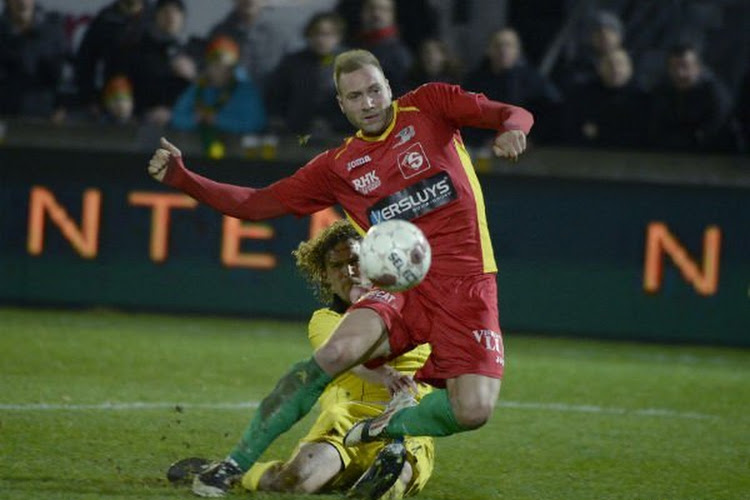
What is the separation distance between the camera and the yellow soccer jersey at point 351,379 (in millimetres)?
6551

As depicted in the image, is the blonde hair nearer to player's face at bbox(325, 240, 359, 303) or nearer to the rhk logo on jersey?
the rhk logo on jersey

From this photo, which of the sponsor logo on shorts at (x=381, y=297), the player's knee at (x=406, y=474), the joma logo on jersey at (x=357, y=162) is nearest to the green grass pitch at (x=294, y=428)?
the player's knee at (x=406, y=474)

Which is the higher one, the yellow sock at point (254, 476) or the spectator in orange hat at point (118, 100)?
the spectator in orange hat at point (118, 100)

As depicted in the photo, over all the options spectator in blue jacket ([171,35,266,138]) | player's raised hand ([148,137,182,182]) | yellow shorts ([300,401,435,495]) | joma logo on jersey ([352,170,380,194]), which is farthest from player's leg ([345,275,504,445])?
spectator in blue jacket ([171,35,266,138])

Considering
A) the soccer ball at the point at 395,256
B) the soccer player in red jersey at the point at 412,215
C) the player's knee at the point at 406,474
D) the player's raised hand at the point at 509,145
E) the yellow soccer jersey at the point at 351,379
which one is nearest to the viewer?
the soccer ball at the point at 395,256

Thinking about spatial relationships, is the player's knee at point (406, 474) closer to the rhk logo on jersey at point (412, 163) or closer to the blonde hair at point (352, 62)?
the rhk logo on jersey at point (412, 163)

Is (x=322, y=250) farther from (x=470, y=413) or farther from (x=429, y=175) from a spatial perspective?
(x=470, y=413)

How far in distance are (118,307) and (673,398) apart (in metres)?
5.33

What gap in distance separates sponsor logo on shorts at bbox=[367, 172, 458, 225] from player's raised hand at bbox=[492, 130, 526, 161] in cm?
43

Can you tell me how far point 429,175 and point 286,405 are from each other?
1147 mm

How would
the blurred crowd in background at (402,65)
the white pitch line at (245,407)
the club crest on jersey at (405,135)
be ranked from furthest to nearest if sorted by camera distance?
the blurred crowd in background at (402,65), the white pitch line at (245,407), the club crest on jersey at (405,135)

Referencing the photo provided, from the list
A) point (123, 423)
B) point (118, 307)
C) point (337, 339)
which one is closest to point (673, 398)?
point (123, 423)

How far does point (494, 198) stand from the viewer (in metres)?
12.8

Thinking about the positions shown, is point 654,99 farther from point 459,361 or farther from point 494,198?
point 459,361
